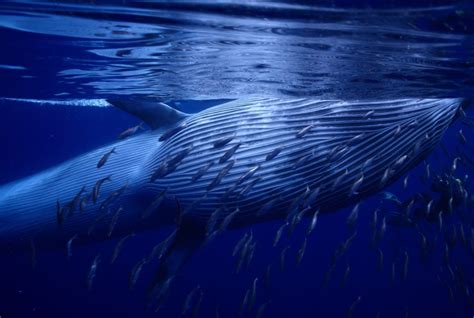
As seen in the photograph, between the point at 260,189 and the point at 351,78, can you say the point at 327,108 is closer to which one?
the point at 260,189

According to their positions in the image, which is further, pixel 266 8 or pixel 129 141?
pixel 129 141

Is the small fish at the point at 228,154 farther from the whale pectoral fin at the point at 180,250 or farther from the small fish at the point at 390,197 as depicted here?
the small fish at the point at 390,197

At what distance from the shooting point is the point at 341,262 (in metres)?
46.8

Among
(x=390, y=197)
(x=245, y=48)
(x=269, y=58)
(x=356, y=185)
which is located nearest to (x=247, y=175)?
(x=356, y=185)

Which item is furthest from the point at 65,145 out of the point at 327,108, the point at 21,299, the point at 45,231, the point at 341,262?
the point at 327,108

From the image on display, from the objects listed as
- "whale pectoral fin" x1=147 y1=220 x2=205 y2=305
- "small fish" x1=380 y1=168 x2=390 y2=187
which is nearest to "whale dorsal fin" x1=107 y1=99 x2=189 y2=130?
"whale pectoral fin" x1=147 y1=220 x2=205 y2=305

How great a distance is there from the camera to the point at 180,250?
28.9 ft

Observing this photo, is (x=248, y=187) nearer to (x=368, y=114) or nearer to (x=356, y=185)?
(x=356, y=185)

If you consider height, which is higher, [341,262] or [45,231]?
[45,231]

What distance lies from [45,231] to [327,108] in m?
7.36

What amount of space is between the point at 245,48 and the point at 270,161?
3.93 m

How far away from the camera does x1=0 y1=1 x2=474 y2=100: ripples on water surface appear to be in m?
7.95

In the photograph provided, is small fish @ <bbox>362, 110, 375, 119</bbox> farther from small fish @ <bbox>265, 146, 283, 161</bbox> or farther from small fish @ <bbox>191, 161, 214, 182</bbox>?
small fish @ <bbox>191, 161, 214, 182</bbox>

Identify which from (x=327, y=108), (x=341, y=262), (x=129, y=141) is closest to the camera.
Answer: (x=327, y=108)
